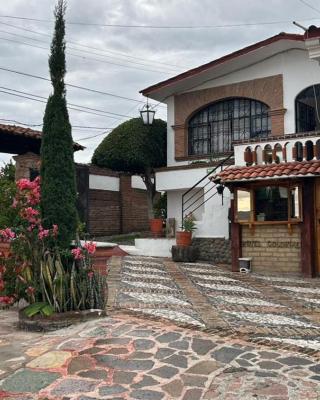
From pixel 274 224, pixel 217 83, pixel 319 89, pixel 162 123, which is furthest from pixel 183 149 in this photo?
pixel 274 224

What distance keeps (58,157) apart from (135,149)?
382 inches

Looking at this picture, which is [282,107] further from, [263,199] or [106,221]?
[106,221]

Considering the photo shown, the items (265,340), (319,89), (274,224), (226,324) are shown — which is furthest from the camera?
(319,89)

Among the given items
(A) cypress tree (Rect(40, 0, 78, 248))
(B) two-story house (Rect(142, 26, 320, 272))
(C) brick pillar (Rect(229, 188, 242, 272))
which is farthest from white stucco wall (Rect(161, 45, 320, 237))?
(A) cypress tree (Rect(40, 0, 78, 248))

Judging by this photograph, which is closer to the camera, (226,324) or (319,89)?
(226,324)

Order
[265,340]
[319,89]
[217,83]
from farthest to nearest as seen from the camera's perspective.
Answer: [217,83]
[319,89]
[265,340]

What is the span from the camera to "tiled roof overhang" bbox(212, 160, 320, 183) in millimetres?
10727

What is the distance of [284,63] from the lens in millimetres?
14719

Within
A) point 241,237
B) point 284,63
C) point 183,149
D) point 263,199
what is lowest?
point 241,237

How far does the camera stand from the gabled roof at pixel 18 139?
13484 millimetres

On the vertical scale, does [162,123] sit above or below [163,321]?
above

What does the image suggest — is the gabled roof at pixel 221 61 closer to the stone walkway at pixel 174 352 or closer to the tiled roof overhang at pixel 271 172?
the tiled roof overhang at pixel 271 172

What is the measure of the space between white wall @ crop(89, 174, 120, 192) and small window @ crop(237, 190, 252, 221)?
22.3ft

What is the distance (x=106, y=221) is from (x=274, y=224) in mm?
7880
